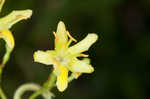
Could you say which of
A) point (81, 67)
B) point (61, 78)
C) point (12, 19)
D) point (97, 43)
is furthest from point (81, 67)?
point (97, 43)

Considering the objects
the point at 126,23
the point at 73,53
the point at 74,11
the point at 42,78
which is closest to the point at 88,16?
the point at 74,11

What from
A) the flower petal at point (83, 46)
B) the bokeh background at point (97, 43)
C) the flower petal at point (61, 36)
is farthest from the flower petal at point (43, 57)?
the bokeh background at point (97, 43)

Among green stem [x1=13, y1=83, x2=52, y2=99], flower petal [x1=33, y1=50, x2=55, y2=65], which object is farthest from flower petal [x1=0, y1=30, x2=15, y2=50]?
green stem [x1=13, y1=83, x2=52, y2=99]

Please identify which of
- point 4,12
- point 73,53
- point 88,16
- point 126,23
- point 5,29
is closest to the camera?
point 5,29

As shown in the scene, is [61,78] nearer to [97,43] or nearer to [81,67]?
[81,67]

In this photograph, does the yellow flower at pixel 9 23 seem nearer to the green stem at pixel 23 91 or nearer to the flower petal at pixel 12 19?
the flower petal at pixel 12 19

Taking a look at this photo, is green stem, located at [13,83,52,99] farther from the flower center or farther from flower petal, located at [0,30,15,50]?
flower petal, located at [0,30,15,50]

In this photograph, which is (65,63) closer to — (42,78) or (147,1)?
(42,78)
